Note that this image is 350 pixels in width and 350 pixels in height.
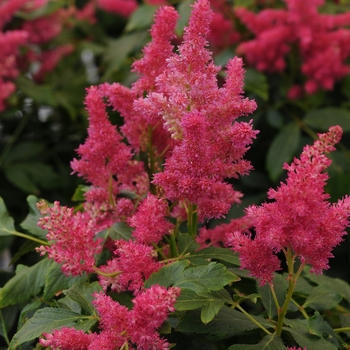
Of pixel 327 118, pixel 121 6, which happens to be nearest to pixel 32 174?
pixel 121 6

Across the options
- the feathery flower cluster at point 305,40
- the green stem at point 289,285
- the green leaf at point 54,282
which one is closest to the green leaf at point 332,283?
the green stem at point 289,285

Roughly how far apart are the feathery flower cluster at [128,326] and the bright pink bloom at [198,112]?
4.1 inches

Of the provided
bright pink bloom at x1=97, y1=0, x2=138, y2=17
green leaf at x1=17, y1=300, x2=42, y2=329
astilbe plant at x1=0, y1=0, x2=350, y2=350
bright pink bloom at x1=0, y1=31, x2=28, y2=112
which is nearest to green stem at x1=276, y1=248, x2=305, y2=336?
astilbe plant at x1=0, y1=0, x2=350, y2=350

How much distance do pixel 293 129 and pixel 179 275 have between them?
0.74m

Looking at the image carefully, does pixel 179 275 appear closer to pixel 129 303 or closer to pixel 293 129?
pixel 129 303

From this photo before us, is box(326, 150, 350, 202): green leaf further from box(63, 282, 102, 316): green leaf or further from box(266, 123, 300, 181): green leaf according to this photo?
box(63, 282, 102, 316): green leaf

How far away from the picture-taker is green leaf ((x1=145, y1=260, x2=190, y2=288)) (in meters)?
0.50

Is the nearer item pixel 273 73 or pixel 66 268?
pixel 66 268

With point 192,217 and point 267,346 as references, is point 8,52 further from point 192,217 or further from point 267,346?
point 267,346

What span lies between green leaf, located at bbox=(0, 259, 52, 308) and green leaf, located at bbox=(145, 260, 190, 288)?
7.0 inches

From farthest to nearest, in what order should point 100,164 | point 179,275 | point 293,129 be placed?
point 293,129, point 100,164, point 179,275

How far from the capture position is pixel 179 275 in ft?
1.66

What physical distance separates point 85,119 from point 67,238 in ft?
2.77

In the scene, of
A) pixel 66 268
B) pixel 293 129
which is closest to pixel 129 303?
pixel 66 268
